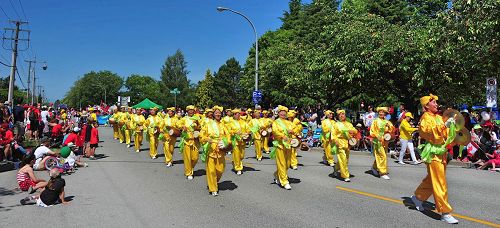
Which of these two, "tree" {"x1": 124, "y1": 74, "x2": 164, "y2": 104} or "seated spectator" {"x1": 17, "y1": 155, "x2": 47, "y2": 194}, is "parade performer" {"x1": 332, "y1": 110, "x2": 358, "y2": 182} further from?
"tree" {"x1": 124, "y1": 74, "x2": 164, "y2": 104}

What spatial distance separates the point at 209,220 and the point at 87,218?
199 centimetres

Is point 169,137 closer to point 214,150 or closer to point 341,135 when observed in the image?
point 214,150

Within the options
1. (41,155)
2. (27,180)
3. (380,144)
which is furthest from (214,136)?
(41,155)

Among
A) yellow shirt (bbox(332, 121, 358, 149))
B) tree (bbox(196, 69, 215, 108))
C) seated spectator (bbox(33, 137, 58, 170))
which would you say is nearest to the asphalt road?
seated spectator (bbox(33, 137, 58, 170))

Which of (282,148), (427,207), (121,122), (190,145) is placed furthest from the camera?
(121,122)

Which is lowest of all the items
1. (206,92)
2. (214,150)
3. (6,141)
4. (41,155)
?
(41,155)

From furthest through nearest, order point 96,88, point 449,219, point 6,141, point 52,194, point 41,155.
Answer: point 96,88
point 6,141
point 41,155
point 52,194
point 449,219

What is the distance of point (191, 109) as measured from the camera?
36.6ft

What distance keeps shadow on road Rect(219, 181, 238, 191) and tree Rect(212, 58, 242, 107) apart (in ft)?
206

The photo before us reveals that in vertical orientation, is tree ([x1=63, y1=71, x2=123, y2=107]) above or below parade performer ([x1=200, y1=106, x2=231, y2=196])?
above

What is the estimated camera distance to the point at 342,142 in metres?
9.77

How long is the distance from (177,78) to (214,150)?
316 ft

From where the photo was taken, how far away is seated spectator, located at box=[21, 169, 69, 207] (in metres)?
7.39

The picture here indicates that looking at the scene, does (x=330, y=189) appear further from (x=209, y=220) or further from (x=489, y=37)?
(x=489, y=37)
